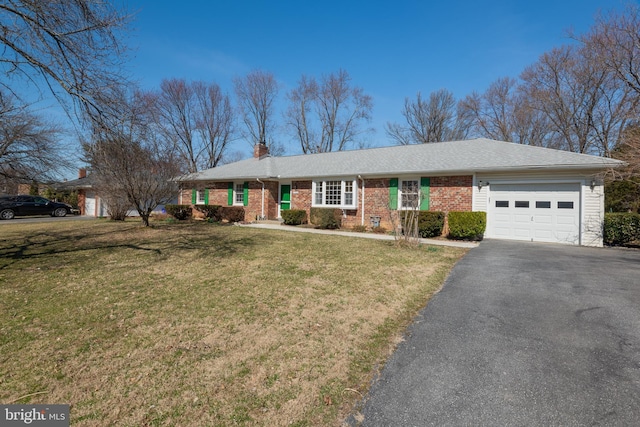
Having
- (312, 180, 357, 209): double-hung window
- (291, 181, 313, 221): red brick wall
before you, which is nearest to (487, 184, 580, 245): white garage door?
(312, 180, 357, 209): double-hung window

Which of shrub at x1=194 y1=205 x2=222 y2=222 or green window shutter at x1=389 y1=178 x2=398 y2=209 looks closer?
green window shutter at x1=389 y1=178 x2=398 y2=209

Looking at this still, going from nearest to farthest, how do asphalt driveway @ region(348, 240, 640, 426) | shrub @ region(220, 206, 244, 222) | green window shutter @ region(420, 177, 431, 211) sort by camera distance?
1. asphalt driveway @ region(348, 240, 640, 426)
2. green window shutter @ region(420, 177, 431, 211)
3. shrub @ region(220, 206, 244, 222)

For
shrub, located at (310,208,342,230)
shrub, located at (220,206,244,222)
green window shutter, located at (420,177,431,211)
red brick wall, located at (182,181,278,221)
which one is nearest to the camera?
green window shutter, located at (420,177,431,211)

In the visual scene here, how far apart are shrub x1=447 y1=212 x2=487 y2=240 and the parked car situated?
2768 cm

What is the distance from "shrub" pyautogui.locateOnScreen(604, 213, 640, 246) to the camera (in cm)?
1045

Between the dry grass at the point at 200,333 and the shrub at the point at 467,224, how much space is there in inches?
197

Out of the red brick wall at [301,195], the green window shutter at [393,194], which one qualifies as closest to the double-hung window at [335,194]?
the red brick wall at [301,195]

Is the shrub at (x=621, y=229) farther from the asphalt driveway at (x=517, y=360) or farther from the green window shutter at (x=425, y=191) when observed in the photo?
the asphalt driveway at (x=517, y=360)

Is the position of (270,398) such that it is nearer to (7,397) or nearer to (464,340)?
(7,397)

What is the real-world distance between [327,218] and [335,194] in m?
1.93

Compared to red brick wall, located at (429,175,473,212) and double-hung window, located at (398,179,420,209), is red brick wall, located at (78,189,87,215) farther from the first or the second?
red brick wall, located at (429,175,473,212)

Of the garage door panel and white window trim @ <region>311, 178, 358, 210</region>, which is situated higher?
white window trim @ <region>311, 178, 358, 210</region>

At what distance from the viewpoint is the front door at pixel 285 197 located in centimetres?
1833

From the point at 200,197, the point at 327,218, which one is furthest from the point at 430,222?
the point at 200,197
